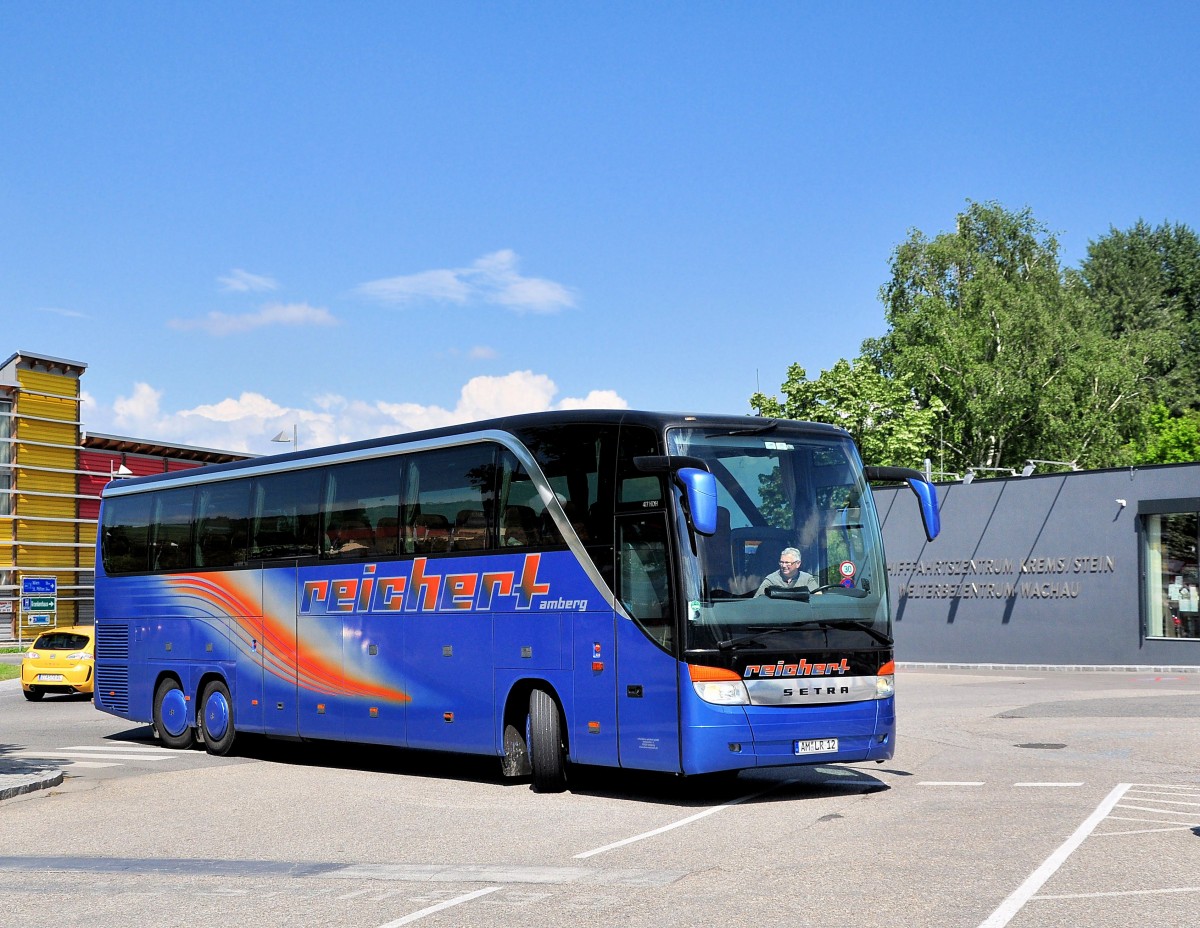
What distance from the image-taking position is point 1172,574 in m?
34.9

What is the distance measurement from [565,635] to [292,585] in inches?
201

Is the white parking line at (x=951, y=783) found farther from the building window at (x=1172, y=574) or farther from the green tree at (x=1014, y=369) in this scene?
the green tree at (x=1014, y=369)

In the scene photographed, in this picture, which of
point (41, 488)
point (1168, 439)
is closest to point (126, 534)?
point (41, 488)

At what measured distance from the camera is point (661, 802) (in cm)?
1267

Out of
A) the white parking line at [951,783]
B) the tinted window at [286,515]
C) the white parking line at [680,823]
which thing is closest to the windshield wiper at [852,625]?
the white parking line at [951,783]

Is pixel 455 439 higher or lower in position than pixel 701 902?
higher

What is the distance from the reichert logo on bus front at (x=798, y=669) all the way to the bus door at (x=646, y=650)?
0.67 metres

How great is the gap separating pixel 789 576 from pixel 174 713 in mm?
10422

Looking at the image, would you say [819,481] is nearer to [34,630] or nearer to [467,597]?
[467,597]

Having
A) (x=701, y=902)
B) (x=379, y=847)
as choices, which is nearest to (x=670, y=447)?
(x=379, y=847)

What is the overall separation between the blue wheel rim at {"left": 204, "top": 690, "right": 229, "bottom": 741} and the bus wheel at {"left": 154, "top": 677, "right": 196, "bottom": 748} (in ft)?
1.74

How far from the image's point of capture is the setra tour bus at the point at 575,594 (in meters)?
12.2

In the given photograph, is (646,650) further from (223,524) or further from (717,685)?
(223,524)

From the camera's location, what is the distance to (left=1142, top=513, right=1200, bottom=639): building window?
34.5 meters
